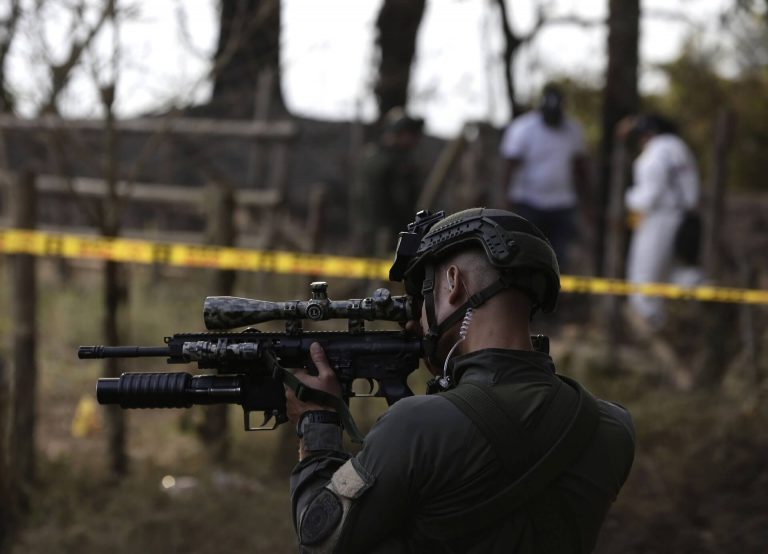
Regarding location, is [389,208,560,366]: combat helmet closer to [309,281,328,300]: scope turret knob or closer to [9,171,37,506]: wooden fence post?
[309,281,328,300]: scope turret knob

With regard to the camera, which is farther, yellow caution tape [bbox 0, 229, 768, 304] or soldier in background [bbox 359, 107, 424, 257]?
soldier in background [bbox 359, 107, 424, 257]

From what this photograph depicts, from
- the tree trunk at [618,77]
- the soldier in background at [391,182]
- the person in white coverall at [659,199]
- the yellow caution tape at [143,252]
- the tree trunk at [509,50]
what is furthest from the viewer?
the tree trunk at [509,50]

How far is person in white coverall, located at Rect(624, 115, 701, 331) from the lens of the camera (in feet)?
31.0

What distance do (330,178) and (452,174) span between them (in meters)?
5.99

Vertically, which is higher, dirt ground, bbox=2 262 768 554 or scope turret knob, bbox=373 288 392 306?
scope turret knob, bbox=373 288 392 306

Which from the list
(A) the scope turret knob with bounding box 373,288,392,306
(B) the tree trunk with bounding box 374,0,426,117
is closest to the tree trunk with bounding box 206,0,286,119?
(A) the scope turret knob with bounding box 373,288,392,306

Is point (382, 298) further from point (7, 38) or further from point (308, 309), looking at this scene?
point (7, 38)

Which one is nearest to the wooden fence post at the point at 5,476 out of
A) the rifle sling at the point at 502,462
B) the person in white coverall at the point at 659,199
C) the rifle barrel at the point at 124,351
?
the rifle barrel at the point at 124,351

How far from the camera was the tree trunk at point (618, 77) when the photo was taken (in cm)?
1233

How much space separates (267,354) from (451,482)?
70 cm

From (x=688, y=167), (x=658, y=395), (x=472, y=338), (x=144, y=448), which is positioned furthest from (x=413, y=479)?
(x=688, y=167)

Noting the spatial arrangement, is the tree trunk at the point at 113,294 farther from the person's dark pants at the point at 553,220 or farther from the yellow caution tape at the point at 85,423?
the person's dark pants at the point at 553,220

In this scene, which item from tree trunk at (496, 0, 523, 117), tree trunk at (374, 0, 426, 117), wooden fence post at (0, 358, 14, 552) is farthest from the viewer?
tree trunk at (496, 0, 523, 117)

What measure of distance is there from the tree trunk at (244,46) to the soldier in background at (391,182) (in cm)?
124
